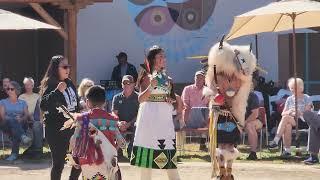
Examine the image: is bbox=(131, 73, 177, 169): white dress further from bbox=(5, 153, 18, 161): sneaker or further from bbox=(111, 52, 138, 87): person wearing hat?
bbox=(111, 52, 138, 87): person wearing hat

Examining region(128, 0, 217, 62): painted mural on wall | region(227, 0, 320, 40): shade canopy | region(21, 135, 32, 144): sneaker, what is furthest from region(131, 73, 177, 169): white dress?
region(128, 0, 217, 62): painted mural on wall

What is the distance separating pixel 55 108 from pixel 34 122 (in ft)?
14.5

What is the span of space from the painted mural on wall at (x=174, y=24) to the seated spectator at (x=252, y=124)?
4877 mm

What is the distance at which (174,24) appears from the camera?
54.6ft

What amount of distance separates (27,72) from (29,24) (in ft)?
26.8

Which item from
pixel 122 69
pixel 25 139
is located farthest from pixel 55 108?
pixel 122 69

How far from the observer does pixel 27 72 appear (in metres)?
18.1

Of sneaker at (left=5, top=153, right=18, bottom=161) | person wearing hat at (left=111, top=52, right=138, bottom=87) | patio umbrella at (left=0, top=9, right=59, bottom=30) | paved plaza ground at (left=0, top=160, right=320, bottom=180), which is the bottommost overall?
paved plaza ground at (left=0, top=160, right=320, bottom=180)

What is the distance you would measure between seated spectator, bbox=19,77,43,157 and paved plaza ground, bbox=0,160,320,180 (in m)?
0.66

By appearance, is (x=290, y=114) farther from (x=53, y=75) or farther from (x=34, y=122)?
(x=53, y=75)

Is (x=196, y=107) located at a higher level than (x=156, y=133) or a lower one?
higher

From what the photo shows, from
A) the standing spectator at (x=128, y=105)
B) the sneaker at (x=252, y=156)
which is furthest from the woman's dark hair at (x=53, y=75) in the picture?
the sneaker at (x=252, y=156)

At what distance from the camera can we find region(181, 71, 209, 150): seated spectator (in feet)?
41.0

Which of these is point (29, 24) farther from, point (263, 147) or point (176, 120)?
point (263, 147)
